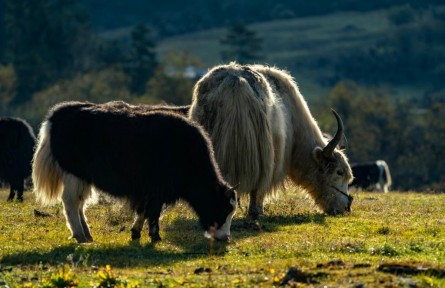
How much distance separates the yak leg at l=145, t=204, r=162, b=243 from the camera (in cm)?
1374

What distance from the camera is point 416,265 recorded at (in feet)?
35.3

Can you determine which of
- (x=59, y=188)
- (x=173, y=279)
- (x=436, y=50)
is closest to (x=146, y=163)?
(x=59, y=188)

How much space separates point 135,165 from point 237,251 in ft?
6.08

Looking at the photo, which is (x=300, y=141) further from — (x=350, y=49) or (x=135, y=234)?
(x=350, y=49)

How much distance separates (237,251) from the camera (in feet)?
41.8

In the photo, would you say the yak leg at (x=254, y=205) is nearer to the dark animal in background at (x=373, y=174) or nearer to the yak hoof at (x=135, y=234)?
the yak hoof at (x=135, y=234)

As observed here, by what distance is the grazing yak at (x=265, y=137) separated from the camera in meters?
15.7

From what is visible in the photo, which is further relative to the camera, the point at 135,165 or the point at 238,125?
the point at 238,125

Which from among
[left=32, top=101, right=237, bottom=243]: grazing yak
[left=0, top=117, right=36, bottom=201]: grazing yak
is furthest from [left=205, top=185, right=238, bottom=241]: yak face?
[left=0, top=117, right=36, bottom=201]: grazing yak

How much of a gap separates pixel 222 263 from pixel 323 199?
20.6 feet

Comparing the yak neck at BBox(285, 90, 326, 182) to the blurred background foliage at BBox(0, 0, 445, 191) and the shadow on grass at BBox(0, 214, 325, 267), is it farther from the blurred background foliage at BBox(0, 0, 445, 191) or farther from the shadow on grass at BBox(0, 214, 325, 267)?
the blurred background foliage at BBox(0, 0, 445, 191)

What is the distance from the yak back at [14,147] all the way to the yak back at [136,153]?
782 cm

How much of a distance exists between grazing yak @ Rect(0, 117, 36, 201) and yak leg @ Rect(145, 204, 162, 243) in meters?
8.27

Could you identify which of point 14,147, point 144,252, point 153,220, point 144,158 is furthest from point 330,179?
point 14,147
